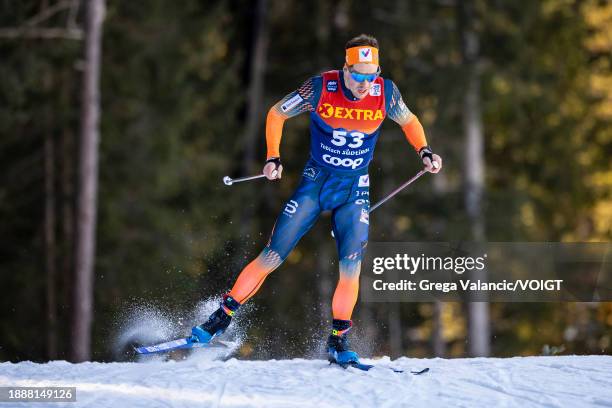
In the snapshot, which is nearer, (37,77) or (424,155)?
(424,155)

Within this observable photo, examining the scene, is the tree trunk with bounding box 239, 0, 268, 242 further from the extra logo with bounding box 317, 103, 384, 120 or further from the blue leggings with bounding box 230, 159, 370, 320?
the extra logo with bounding box 317, 103, 384, 120

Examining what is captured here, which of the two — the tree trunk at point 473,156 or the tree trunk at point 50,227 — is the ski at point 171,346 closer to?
the tree trunk at point 50,227

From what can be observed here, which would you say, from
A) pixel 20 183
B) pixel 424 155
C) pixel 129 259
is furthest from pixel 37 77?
pixel 424 155

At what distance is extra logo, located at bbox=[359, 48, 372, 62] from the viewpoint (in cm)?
716

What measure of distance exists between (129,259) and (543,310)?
8943mm

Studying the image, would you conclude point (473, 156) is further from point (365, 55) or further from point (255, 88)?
point (365, 55)

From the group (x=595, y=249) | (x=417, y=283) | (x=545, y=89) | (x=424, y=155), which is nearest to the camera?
(x=424, y=155)

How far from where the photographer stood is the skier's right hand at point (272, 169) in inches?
282

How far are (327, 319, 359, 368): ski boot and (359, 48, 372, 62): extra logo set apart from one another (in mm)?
1984

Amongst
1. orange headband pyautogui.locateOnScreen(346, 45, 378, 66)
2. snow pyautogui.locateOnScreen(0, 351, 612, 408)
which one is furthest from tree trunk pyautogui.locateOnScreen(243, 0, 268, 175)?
orange headband pyautogui.locateOnScreen(346, 45, 378, 66)

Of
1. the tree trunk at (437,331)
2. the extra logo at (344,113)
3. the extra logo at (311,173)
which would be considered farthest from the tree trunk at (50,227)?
the extra logo at (344,113)

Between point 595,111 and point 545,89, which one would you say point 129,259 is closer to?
point 545,89

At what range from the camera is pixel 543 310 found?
2123 centimetres

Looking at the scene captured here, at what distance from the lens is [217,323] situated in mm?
7629
